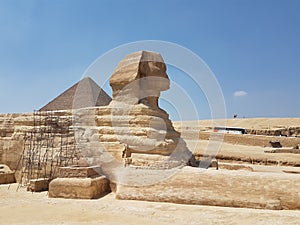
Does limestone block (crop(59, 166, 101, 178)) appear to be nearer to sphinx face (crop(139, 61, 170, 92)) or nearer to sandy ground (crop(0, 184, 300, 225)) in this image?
Answer: sandy ground (crop(0, 184, 300, 225))

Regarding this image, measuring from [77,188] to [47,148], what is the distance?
12.8ft

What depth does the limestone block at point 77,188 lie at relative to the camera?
844cm

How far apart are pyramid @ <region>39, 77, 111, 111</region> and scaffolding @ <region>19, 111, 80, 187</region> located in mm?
2642

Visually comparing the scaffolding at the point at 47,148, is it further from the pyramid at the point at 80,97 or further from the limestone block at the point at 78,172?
the pyramid at the point at 80,97

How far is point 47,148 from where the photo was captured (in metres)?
11.8

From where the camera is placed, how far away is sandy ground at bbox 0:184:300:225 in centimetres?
615

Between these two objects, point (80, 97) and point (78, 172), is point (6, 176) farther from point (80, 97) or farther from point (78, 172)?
point (80, 97)

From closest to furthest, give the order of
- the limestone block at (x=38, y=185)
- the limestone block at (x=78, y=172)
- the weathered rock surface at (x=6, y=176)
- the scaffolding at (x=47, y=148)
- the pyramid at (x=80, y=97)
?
the limestone block at (x=78, y=172), the limestone block at (x=38, y=185), the scaffolding at (x=47, y=148), the weathered rock surface at (x=6, y=176), the pyramid at (x=80, y=97)

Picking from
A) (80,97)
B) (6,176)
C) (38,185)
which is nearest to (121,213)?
(38,185)

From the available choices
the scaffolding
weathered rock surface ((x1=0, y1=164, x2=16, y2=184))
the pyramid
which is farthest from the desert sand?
the pyramid

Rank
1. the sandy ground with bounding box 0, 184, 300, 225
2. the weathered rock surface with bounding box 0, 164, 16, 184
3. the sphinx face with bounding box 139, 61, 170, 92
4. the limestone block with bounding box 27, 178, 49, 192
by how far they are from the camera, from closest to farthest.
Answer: the sandy ground with bounding box 0, 184, 300, 225 < the limestone block with bounding box 27, 178, 49, 192 < the sphinx face with bounding box 139, 61, 170, 92 < the weathered rock surface with bounding box 0, 164, 16, 184

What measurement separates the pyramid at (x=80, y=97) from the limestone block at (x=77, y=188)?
706 cm

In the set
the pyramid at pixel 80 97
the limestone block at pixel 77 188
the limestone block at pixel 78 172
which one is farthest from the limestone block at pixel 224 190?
the pyramid at pixel 80 97

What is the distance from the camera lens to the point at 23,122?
13.0 meters
